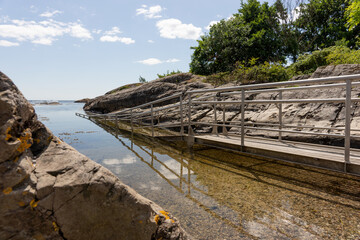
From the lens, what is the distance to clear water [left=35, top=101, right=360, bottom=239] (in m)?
2.17

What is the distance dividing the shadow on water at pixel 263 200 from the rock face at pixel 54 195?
0.84 m

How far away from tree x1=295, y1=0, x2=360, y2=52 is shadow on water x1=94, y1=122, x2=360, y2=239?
23.9m

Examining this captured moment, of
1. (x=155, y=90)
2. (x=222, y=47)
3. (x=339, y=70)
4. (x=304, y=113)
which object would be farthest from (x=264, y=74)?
(x=222, y=47)

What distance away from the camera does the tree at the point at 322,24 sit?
2303 cm

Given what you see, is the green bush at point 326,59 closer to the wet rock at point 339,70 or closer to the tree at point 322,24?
the wet rock at point 339,70

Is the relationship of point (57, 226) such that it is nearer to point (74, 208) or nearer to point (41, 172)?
point (74, 208)

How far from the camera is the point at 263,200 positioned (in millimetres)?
2764

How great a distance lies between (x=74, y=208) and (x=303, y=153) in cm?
352

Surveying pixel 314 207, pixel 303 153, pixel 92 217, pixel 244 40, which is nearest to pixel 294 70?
pixel 244 40

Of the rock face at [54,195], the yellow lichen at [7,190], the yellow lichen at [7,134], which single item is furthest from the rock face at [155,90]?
the yellow lichen at [7,190]

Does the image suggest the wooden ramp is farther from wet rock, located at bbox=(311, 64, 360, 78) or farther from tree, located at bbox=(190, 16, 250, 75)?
tree, located at bbox=(190, 16, 250, 75)

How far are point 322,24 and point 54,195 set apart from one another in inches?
1207

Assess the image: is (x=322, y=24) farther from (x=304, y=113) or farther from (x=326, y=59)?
(x=304, y=113)

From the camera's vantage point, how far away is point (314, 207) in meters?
2.56
